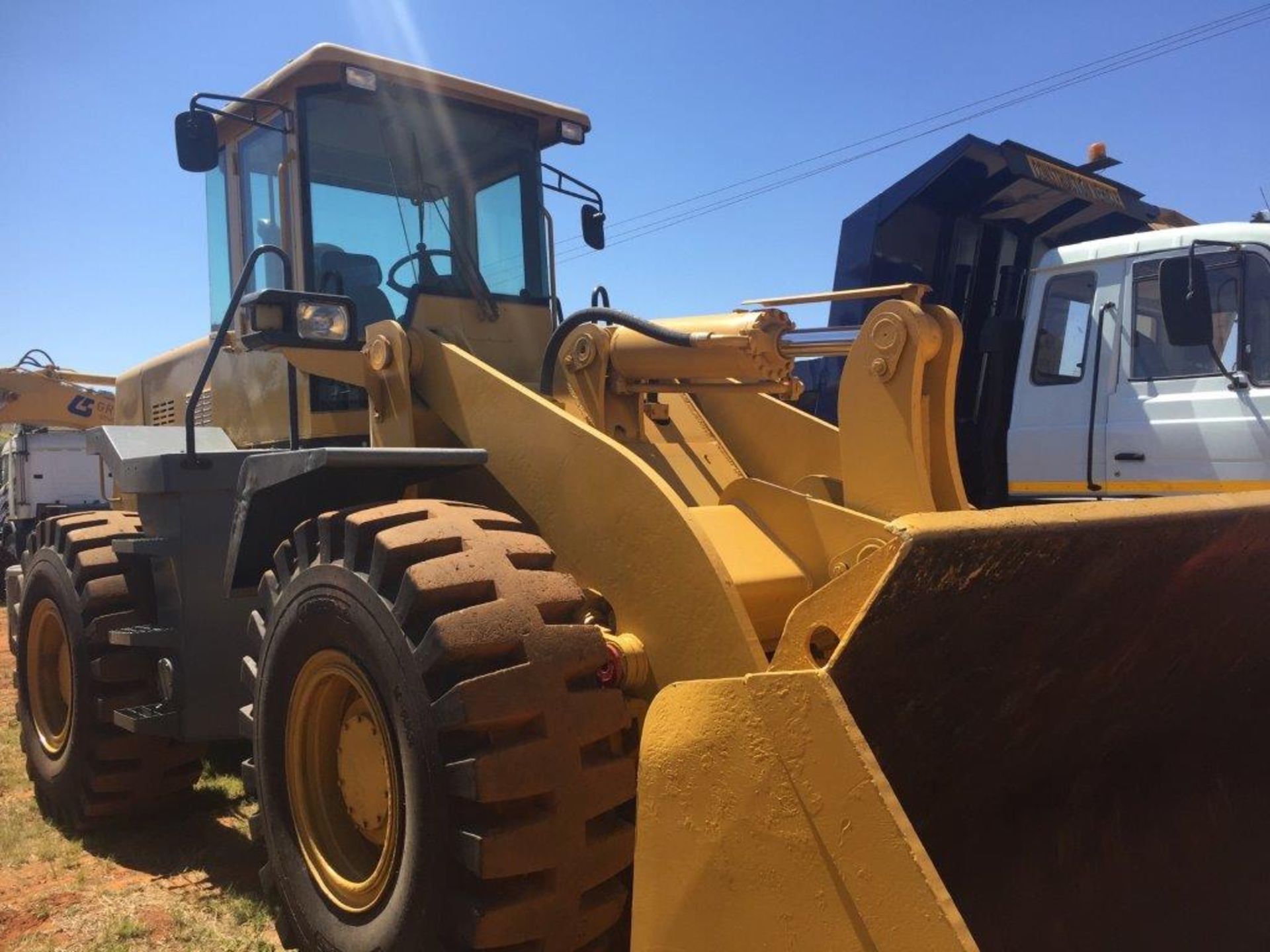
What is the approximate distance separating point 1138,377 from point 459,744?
15.4ft

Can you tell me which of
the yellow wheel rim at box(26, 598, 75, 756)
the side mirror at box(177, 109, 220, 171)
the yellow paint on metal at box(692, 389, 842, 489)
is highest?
the side mirror at box(177, 109, 220, 171)

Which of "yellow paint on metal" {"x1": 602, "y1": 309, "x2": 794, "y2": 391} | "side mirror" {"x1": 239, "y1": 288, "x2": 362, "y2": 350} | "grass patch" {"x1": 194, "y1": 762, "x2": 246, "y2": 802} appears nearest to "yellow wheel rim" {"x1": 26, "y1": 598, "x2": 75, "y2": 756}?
"grass patch" {"x1": 194, "y1": 762, "x2": 246, "y2": 802}

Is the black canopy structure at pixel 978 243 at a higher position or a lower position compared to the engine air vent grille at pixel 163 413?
higher

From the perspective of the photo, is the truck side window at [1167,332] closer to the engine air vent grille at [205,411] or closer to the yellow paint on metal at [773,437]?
the yellow paint on metal at [773,437]

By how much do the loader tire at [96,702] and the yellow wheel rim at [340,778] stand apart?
1.70m

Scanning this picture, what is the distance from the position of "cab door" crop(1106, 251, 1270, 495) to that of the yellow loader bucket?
2888 mm

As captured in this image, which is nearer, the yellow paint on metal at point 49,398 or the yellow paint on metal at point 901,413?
the yellow paint on metal at point 901,413

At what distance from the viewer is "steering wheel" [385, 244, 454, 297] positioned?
14.5 ft

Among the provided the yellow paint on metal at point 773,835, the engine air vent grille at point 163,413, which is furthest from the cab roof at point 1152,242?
the engine air vent grille at point 163,413

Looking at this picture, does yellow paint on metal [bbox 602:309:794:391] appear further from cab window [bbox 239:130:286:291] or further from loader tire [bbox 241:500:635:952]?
cab window [bbox 239:130:286:291]

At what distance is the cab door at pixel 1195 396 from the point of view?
5.35 m

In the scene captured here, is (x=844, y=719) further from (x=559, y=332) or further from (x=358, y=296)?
→ (x=358, y=296)

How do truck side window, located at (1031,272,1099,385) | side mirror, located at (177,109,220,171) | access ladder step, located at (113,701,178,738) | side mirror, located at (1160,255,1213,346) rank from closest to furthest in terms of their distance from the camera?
access ladder step, located at (113,701,178,738)
side mirror, located at (177,109,220,171)
side mirror, located at (1160,255,1213,346)
truck side window, located at (1031,272,1099,385)

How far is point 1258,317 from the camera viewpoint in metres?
5.38
